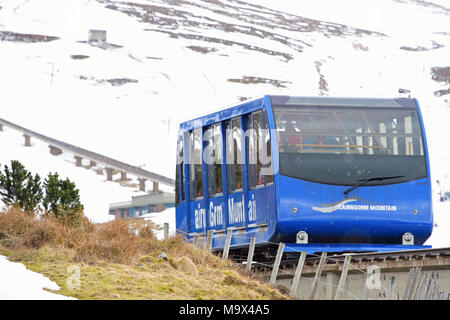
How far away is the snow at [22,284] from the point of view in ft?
34.7

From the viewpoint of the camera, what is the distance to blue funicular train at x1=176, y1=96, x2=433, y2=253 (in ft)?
55.6

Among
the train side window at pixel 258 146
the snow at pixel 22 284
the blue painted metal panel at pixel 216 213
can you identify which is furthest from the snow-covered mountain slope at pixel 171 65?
the snow at pixel 22 284

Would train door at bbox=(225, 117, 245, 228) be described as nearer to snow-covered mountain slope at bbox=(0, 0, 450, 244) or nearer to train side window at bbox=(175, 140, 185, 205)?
train side window at bbox=(175, 140, 185, 205)

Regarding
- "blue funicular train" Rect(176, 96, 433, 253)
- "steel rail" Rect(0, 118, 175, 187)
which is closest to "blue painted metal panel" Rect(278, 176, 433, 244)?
"blue funicular train" Rect(176, 96, 433, 253)

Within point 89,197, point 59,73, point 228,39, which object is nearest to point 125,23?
point 228,39

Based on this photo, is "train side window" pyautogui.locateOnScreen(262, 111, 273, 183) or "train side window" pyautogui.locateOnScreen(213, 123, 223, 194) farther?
"train side window" pyautogui.locateOnScreen(213, 123, 223, 194)

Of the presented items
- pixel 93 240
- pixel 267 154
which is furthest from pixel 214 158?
pixel 93 240

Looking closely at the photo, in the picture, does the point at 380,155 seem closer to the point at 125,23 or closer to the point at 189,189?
the point at 189,189

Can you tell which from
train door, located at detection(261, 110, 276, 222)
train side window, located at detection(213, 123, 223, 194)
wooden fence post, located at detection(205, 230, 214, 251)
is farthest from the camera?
train side window, located at detection(213, 123, 223, 194)

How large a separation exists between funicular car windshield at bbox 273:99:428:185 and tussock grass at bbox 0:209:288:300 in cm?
235

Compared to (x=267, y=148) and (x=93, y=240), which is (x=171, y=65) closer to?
(x=267, y=148)

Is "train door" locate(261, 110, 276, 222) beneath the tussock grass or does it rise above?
above

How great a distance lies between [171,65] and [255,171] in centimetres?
8718

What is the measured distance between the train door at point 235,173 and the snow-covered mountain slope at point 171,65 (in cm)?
4362
